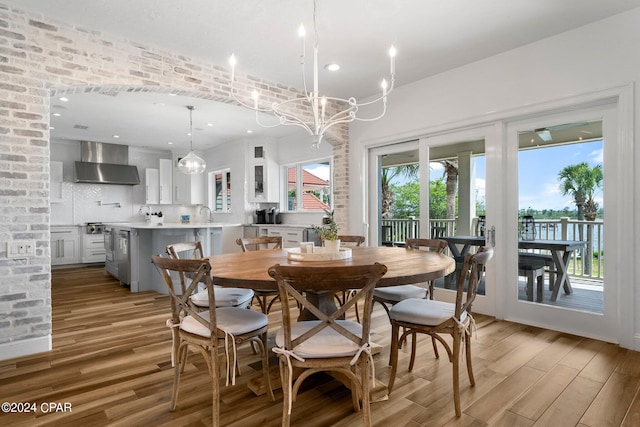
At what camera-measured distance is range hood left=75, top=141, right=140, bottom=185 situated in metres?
7.55

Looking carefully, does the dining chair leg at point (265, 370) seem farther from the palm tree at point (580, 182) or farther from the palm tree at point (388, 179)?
the palm tree at point (388, 179)

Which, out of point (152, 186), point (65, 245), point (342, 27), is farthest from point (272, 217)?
point (342, 27)

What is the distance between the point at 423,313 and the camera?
6.71ft

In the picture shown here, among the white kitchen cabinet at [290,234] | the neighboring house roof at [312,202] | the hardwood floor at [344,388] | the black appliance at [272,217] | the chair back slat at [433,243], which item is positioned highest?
the neighboring house roof at [312,202]

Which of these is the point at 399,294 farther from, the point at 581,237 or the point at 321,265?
the point at 581,237

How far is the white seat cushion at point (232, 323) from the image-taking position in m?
1.86

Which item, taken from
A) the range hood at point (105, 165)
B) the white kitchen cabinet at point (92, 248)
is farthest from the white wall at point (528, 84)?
the white kitchen cabinet at point (92, 248)

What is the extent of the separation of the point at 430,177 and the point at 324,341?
3168 mm

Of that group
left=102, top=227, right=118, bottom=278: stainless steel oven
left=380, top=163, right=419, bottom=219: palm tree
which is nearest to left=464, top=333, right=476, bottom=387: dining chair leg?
left=380, top=163, right=419, bottom=219: palm tree

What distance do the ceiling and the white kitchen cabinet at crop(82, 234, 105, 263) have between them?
19.2 feet

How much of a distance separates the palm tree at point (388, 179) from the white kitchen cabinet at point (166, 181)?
6.04 meters

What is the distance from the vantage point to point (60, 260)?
23.6 ft

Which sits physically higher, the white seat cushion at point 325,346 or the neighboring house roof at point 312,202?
the neighboring house roof at point 312,202

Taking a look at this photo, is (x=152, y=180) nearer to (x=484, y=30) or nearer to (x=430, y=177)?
(x=430, y=177)
